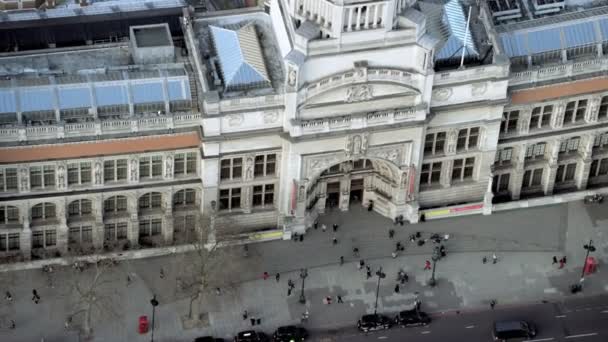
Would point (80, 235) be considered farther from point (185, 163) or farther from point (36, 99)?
point (36, 99)

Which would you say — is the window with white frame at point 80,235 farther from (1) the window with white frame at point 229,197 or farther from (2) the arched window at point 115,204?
(1) the window with white frame at point 229,197

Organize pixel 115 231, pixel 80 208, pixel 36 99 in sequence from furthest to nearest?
pixel 115 231
pixel 80 208
pixel 36 99

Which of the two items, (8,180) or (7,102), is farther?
(8,180)

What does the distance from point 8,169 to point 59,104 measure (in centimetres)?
860

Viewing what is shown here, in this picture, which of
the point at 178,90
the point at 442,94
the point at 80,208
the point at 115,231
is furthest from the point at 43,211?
the point at 442,94

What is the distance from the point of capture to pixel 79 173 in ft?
627

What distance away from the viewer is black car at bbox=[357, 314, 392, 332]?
191500 millimetres

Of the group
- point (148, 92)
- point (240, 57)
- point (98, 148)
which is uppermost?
point (240, 57)

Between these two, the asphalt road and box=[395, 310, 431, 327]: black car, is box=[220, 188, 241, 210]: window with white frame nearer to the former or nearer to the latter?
the asphalt road

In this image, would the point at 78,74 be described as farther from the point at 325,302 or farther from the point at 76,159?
the point at 325,302

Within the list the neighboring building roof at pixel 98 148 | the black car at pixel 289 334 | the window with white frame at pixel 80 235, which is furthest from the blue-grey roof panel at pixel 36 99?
the black car at pixel 289 334

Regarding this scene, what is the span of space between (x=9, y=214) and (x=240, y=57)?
2980 cm

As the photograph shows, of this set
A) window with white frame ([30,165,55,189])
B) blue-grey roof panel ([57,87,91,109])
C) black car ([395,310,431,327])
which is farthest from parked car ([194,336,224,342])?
blue-grey roof panel ([57,87,91,109])

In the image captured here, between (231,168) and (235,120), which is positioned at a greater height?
(235,120)
